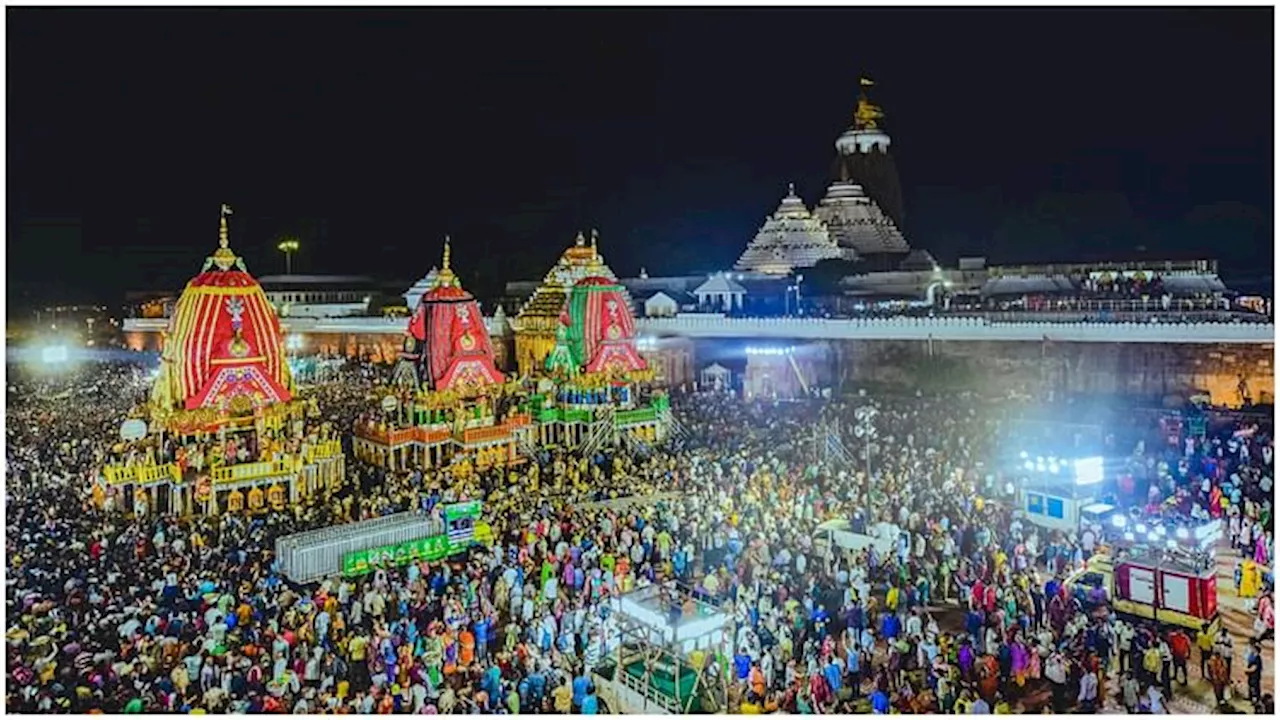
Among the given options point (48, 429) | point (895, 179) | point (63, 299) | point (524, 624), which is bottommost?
point (524, 624)

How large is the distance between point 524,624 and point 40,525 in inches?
145

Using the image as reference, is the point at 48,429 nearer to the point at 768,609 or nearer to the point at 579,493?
the point at 579,493

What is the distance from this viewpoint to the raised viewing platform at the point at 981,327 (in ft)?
36.7

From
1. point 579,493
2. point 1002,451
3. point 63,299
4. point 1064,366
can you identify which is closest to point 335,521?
point 579,493

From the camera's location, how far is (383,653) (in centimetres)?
475

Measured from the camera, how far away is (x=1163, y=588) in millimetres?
5277

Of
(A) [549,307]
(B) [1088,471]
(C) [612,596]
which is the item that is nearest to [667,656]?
(C) [612,596]

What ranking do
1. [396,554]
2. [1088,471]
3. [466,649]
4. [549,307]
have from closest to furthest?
[466,649]
[396,554]
[1088,471]
[549,307]

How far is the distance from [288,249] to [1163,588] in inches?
562

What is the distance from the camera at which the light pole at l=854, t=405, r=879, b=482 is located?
9.58m

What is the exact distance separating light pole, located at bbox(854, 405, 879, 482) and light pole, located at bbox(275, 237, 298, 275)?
9.41m

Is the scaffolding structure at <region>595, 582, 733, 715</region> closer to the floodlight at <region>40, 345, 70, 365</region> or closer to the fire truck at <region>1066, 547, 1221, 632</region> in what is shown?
the fire truck at <region>1066, 547, 1221, 632</region>

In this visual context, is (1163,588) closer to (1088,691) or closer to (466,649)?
(1088,691)

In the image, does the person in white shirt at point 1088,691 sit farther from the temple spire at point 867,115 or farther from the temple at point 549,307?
the temple spire at point 867,115
